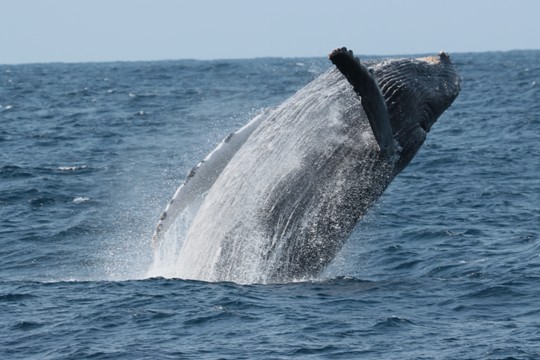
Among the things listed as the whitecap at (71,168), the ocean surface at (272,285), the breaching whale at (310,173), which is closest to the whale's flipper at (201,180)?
the breaching whale at (310,173)

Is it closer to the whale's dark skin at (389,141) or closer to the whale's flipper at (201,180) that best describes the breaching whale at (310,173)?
the whale's dark skin at (389,141)

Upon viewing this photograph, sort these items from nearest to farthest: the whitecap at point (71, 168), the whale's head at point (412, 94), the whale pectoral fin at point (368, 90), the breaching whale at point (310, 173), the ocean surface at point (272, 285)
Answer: the ocean surface at point (272, 285), the whale pectoral fin at point (368, 90), the whale's head at point (412, 94), the breaching whale at point (310, 173), the whitecap at point (71, 168)

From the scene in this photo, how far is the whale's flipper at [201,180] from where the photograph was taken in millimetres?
14570

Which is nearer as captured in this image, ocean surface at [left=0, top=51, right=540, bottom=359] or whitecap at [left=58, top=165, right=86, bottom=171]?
ocean surface at [left=0, top=51, right=540, bottom=359]

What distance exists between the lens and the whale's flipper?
47.8 feet

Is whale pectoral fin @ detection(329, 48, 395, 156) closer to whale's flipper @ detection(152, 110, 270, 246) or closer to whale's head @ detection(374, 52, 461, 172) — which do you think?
whale's head @ detection(374, 52, 461, 172)

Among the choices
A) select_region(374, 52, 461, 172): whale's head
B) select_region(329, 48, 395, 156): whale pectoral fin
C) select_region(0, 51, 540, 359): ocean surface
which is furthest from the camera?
select_region(374, 52, 461, 172): whale's head

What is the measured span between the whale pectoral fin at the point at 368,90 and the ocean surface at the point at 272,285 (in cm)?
221

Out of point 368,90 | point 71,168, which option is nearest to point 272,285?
point 368,90

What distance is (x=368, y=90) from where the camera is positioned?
12.3 m

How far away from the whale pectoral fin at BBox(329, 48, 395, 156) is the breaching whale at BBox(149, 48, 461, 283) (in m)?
0.25

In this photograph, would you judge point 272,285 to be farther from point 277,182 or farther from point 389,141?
point 389,141

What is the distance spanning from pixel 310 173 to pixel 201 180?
175cm

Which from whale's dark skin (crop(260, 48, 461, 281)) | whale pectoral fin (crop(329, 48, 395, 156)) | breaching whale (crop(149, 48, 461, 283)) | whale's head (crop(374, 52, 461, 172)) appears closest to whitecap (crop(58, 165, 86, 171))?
breaching whale (crop(149, 48, 461, 283))
